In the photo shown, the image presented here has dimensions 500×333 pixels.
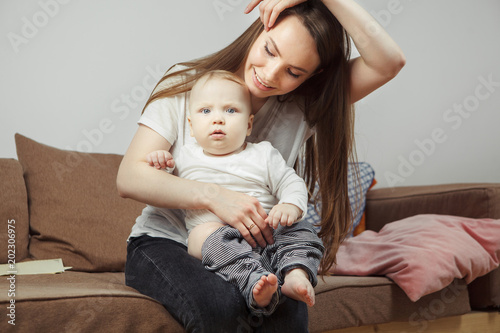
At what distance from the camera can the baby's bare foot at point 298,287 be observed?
3.34 feet

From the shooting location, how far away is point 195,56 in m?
2.49

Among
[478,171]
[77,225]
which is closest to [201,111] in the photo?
[77,225]

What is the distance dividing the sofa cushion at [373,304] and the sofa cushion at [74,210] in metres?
0.74

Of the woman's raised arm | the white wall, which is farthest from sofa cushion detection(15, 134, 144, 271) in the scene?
the woman's raised arm

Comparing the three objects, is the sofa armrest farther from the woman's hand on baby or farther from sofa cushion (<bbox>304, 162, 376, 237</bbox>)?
the woman's hand on baby

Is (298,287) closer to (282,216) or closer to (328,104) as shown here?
(282,216)

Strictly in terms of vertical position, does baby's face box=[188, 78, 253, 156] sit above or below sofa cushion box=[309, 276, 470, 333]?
above

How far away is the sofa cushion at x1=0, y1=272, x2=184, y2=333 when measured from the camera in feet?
3.65

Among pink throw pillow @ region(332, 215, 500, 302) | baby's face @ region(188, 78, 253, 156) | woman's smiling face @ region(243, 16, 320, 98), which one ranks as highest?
woman's smiling face @ region(243, 16, 320, 98)

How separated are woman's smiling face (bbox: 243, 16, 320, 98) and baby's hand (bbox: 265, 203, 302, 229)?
1.04 feet

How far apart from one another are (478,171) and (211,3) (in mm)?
1910

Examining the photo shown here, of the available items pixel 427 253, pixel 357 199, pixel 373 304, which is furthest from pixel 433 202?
pixel 373 304

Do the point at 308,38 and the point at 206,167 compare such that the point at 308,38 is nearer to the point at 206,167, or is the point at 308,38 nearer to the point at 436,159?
the point at 206,167

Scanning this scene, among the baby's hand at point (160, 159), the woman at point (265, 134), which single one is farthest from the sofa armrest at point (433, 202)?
the baby's hand at point (160, 159)
